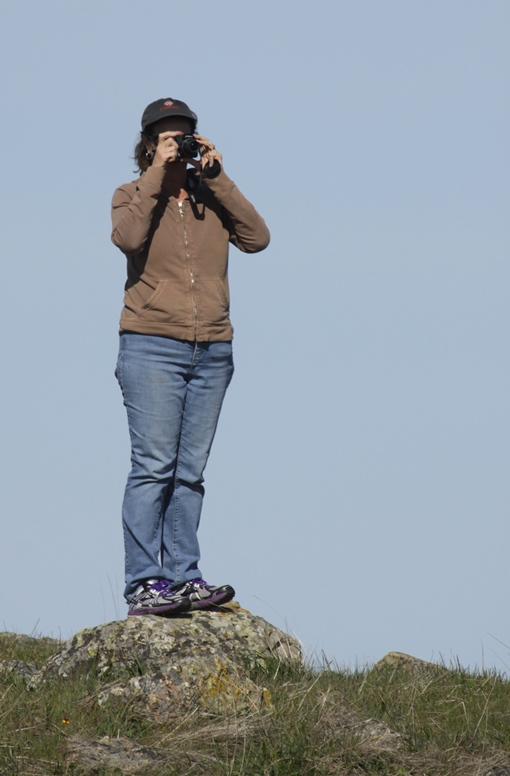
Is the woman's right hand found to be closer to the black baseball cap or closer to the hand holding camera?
the hand holding camera

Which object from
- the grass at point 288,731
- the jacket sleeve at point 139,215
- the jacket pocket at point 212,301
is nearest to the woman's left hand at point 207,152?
the jacket sleeve at point 139,215

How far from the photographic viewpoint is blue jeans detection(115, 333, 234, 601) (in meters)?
6.70

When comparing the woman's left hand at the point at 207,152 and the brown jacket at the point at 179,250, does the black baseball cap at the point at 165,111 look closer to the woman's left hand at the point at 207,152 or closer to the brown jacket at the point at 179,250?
the woman's left hand at the point at 207,152

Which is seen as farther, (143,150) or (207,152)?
(143,150)

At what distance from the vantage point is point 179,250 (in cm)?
676

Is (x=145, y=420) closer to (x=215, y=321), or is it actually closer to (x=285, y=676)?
(x=215, y=321)

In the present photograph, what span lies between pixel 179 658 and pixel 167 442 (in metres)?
1.40

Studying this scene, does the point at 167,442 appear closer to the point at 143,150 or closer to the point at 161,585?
the point at 161,585

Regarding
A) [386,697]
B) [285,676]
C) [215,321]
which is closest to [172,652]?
[285,676]

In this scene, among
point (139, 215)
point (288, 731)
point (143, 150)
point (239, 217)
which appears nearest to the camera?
point (288, 731)

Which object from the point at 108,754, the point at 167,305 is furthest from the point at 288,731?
the point at 167,305

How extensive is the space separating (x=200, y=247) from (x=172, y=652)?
8.70 feet

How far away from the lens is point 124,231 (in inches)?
259

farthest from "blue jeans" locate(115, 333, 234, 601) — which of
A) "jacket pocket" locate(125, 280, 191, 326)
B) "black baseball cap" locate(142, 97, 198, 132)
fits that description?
"black baseball cap" locate(142, 97, 198, 132)
